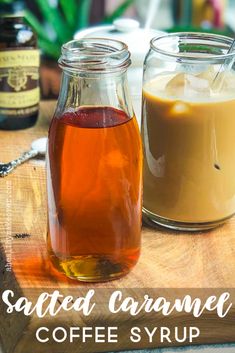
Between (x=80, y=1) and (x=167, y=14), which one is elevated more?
(x=80, y=1)

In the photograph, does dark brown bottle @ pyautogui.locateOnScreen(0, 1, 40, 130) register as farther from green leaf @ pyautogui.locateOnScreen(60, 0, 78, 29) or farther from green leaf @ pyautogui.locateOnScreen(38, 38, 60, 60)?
green leaf @ pyautogui.locateOnScreen(60, 0, 78, 29)

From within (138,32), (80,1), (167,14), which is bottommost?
(167,14)

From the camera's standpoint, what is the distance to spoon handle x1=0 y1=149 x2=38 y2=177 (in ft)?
3.08

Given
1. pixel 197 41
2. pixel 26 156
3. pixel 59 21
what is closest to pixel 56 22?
pixel 59 21

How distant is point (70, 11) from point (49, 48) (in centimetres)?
18

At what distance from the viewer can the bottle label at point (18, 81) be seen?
3.41ft

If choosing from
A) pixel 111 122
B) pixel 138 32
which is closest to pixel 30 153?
pixel 138 32

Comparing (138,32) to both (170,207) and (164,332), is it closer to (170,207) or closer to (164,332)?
(170,207)

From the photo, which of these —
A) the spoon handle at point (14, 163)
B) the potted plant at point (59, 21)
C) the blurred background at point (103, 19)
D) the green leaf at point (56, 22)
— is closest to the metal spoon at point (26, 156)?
the spoon handle at point (14, 163)

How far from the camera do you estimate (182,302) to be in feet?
2.27

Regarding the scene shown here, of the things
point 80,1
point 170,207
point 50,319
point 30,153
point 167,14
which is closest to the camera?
point 50,319

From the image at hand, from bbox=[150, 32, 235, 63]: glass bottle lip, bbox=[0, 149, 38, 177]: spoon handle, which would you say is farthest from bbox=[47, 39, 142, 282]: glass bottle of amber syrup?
A: bbox=[0, 149, 38, 177]: spoon handle

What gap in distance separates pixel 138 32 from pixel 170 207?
0.98 ft

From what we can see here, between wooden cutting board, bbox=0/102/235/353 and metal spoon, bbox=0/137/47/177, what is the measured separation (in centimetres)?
8
